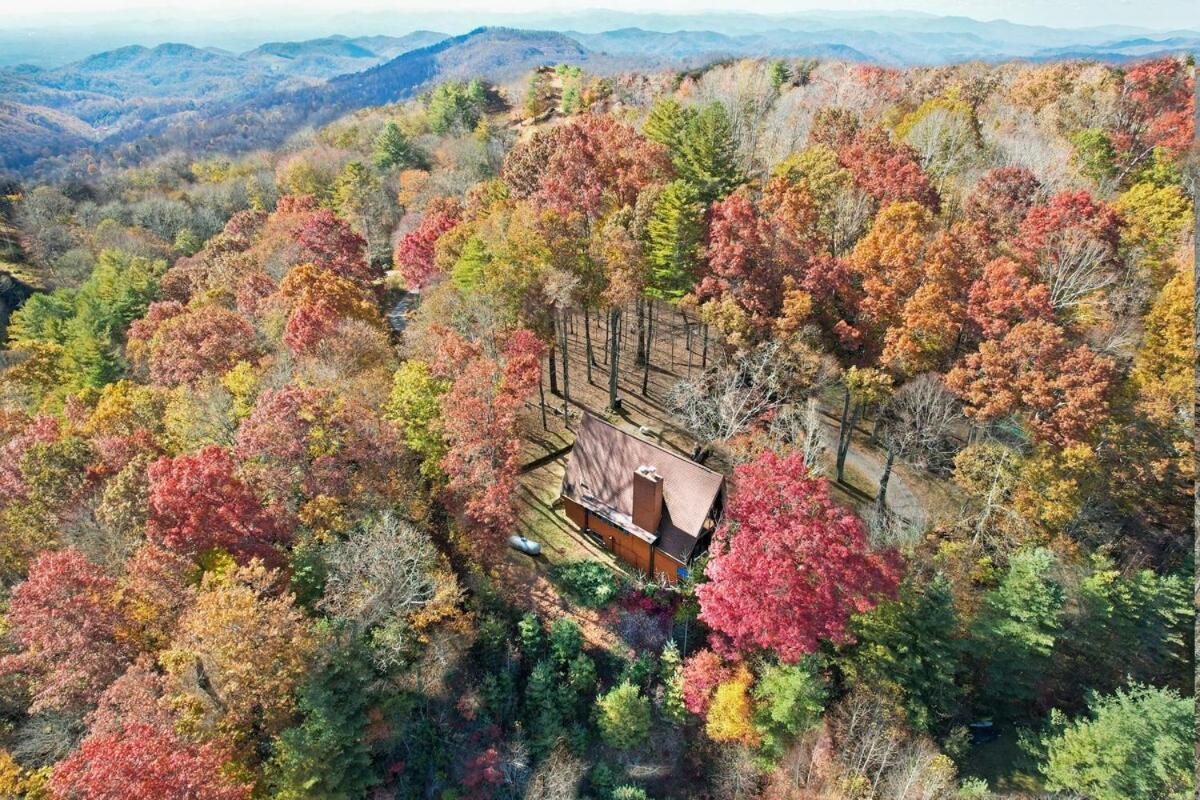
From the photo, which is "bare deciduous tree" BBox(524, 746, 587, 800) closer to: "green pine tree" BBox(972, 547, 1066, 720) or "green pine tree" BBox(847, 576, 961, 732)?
"green pine tree" BBox(847, 576, 961, 732)

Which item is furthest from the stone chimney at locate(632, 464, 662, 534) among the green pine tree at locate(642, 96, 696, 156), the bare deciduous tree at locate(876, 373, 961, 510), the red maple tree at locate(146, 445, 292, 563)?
the green pine tree at locate(642, 96, 696, 156)

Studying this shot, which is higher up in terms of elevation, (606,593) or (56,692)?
(56,692)

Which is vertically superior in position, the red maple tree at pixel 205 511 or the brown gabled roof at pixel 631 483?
the red maple tree at pixel 205 511

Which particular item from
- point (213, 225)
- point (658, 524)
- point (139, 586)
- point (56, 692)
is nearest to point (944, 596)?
point (658, 524)

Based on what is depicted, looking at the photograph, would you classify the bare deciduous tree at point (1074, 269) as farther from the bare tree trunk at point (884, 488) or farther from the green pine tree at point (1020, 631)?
the green pine tree at point (1020, 631)

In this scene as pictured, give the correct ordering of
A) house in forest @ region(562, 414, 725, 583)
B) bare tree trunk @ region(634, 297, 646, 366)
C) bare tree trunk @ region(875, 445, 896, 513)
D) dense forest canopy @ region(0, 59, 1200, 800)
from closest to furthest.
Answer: dense forest canopy @ region(0, 59, 1200, 800), house in forest @ region(562, 414, 725, 583), bare tree trunk @ region(875, 445, 896, 513), bare tree trunk @ region(634, 297, 646, 366)

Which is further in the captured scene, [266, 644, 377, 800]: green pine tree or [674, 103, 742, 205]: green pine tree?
[674, 103, 742, 205]: green pine tree

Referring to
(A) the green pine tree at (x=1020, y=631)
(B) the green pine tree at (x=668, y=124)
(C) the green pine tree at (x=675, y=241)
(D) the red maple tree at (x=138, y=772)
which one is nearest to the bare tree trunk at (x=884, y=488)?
(A) the green pine tree at (x=1020, y=631)

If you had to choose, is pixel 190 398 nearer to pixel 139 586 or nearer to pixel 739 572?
pixel 139 586
